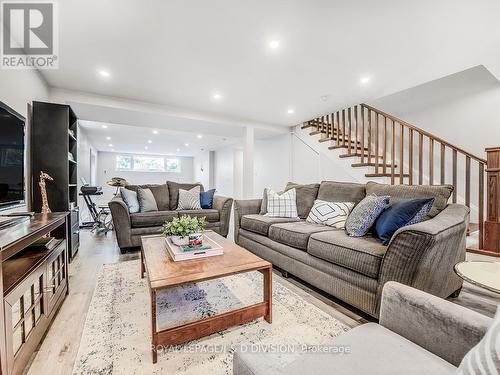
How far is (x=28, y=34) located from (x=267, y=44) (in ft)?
7.66

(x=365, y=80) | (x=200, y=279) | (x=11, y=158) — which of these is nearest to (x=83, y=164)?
(x=11, y=158)

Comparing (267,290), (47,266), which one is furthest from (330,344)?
(47,266)

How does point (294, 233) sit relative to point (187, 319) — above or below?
above

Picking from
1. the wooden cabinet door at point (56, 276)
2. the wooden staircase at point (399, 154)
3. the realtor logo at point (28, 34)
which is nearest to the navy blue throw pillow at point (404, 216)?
the wooden staircase at point (399, 154)

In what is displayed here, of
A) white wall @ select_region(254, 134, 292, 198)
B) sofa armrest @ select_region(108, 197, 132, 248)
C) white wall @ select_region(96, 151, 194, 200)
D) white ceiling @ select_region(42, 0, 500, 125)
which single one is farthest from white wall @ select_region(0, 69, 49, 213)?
white wall @ select_region(96, 151, 194, 200)

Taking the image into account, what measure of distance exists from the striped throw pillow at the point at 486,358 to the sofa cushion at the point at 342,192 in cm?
221

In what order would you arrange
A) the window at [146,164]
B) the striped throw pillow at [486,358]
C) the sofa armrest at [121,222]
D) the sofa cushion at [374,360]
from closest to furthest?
1. the striped throw pillow at [486,358]
2. the sofa cushion at [374,360]
3. the sofa armrest at [121,222]
4. the window at [146,164]

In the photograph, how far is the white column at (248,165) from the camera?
5.39m

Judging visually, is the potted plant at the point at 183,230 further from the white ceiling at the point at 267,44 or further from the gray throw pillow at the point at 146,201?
the gray throw pillow at the point at 146,201

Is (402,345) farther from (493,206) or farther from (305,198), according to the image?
(493,206)

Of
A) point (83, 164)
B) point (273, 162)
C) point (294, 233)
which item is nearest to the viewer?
point (294, 233)

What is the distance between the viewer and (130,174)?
36.8ft

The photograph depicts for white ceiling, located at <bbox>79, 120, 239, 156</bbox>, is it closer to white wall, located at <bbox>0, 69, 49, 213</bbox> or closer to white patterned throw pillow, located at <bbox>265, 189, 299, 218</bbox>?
white wall, located at <bbox>0, 69, 49, 213</bbox>

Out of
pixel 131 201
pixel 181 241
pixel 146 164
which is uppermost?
pixel 146 164
